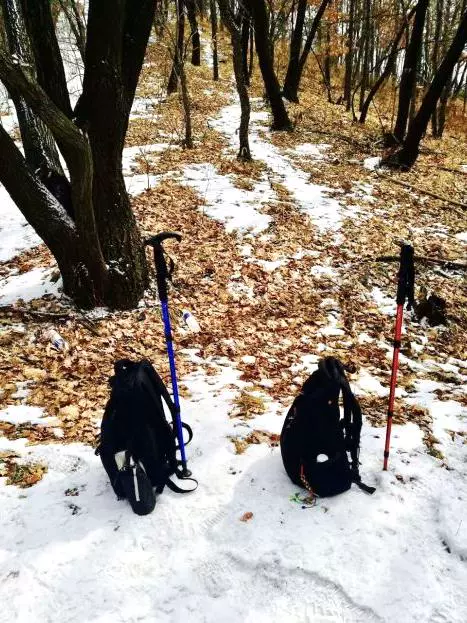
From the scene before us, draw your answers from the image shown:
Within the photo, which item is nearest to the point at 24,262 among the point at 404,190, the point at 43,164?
the point at 43,164

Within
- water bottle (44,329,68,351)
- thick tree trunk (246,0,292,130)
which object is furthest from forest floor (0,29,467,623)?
thick tree trunk (246,0,292,130)

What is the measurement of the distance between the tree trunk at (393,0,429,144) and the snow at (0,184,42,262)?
41.8ft

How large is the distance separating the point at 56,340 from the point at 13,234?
15.6 ft

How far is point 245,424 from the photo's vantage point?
4344 mm

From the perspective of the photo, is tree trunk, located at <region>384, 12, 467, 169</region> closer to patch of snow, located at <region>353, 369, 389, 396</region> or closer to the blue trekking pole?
patch of snow, located at <region>353, 369, 389, 396</region>

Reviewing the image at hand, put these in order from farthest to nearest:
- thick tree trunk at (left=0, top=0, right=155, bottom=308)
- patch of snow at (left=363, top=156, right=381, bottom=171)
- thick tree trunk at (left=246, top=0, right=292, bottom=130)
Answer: thick tree trunk at (left=246, top=0, right=292, bottom=130)
patch of snow at (left=363, top=156, right=381, bottom=171)
thick tree trunk at (left=0, top=0, right=155, bottom=308)

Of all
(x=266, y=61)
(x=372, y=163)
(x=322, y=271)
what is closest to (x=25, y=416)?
(x=322, y=271)

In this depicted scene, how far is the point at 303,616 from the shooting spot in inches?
105

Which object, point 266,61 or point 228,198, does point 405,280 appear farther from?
point 266,61

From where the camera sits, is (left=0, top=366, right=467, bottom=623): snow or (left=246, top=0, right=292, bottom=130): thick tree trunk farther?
(left=246, top=0, right=292, bottom=130): thick tree trunk

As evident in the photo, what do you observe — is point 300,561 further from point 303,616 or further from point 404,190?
point 404,190

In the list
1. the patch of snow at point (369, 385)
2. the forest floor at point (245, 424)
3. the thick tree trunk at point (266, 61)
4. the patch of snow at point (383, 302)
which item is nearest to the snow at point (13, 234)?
the forest floor at point (245, 424)

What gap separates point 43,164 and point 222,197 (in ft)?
17.8

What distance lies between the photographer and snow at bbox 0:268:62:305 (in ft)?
21.4
